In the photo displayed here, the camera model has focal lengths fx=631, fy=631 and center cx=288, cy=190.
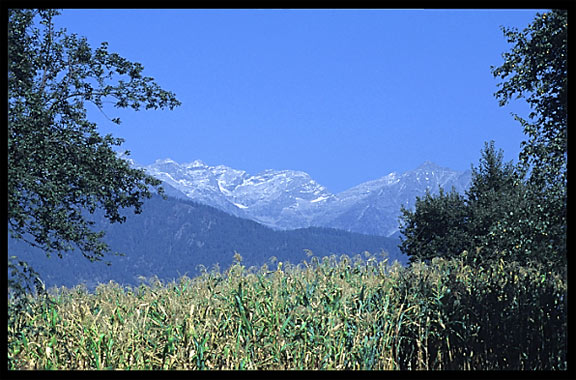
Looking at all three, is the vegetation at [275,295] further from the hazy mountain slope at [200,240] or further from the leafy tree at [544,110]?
the hazy mountain slope at [200,240]

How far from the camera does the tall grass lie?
7000 mm

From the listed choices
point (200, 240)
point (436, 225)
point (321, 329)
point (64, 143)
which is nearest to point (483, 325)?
point (321, 329)

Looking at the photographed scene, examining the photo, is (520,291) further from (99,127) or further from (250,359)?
(99,127)

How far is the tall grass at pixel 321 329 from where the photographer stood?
7000mm

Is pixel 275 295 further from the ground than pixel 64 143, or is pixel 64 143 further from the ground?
pixel 64 143

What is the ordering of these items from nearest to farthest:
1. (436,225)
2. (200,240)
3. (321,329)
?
1. (321,329)
2. (436,225)
3. (200,240)

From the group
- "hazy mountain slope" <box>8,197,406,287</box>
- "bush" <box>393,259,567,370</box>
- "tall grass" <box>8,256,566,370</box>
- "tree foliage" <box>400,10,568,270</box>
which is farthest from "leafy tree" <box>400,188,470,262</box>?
"hazy mountain slope" <box>8,197,406,287</box>

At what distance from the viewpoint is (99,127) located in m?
11.8

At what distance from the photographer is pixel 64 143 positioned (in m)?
11.1

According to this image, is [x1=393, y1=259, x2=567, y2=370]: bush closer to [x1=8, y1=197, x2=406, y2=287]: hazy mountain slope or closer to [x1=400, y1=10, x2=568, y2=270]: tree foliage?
[x1=400, y1=10, x2=568, y2=270]: tree foliage

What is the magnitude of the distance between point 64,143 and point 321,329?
6.28 metres

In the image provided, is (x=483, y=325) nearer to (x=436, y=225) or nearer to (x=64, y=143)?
(x=64, y=143)

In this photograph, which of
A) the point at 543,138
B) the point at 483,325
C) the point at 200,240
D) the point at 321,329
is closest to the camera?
the point at 321,329

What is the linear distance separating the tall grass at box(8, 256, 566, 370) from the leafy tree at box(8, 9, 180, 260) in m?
2.79
